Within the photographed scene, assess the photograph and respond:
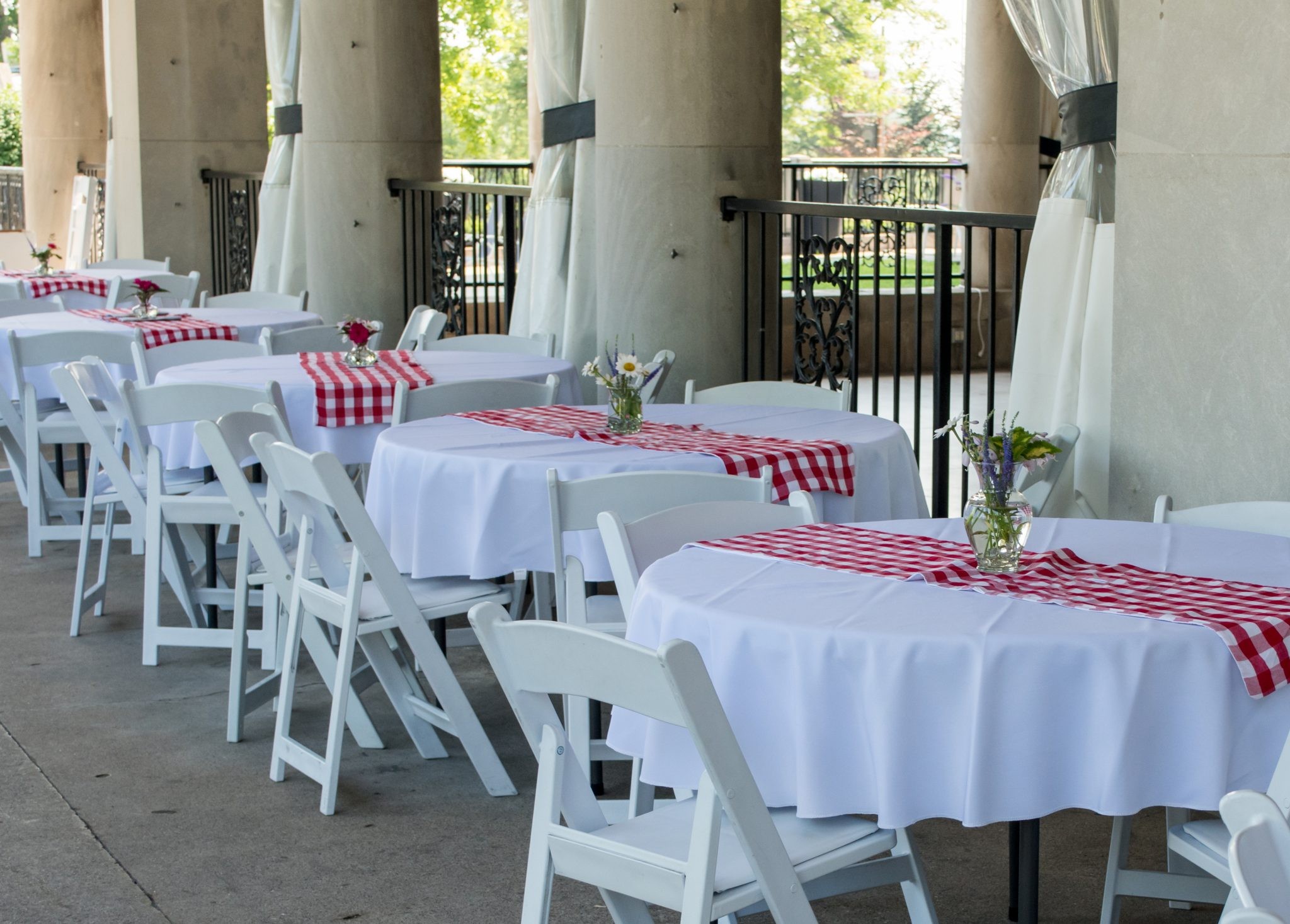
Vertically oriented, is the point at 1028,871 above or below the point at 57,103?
below

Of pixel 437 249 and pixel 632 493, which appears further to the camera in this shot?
pixel 437 249

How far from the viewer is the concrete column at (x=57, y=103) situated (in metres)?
15.7

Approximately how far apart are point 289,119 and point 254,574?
Result: 6.03 metres

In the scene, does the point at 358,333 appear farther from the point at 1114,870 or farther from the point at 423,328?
the point at 1114,870

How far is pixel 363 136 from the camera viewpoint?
8898 millimetres

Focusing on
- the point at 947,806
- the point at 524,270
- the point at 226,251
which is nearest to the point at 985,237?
the point at 226,251

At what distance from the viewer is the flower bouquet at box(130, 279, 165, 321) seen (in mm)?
7480

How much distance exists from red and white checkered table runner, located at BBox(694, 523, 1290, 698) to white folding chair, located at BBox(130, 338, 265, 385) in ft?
12.4

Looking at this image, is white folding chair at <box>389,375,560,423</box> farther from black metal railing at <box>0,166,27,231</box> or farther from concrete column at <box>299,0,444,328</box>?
black metal railing at <box>0,166,27,231</box>

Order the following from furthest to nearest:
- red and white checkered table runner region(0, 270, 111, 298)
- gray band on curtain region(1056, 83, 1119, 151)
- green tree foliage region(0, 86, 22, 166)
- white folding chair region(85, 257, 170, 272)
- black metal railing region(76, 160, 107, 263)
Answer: green tree foliage region(0, 86, 22, 166) < black metal railing region(76, 160, 107, 263) < white folding chair region(85, 257, 170, 272) < red and white checkered table runner region(0, 270, 111, 298) < gray band on curtain region(1056, 83, 1119, 151)

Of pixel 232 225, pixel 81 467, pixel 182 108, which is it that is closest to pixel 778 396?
pixel 81 467

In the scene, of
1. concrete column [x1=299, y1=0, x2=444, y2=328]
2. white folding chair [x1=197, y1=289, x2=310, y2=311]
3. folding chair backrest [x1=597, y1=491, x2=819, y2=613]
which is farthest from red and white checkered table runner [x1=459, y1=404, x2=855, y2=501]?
concrete column [x1=299, y1=0, x2=444, y2=328]

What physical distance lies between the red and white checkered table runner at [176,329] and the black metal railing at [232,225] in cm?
370

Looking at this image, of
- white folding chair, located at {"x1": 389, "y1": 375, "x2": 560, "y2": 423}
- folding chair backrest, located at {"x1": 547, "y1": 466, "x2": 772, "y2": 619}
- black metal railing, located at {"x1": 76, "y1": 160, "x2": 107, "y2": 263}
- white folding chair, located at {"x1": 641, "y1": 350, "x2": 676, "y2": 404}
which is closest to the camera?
folding chair backrest, located at {"x1": 547, "y1": 466, "x2": 772, "y2": 619}
